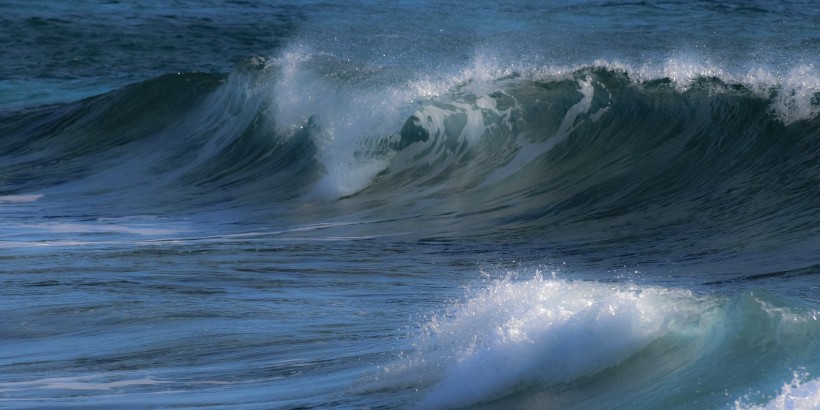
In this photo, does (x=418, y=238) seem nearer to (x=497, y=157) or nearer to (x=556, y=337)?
(x=497, y=157)

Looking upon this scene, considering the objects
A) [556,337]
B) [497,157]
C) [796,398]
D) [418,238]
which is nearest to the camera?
[796,398]

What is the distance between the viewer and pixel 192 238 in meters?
9.87

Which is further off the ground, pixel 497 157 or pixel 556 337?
pixel 556 337

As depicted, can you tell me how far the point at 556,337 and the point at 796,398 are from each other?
3.45ft

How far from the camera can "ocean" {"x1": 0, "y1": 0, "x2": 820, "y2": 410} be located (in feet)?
15.3

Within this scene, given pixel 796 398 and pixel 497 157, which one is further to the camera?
pixel 497 157

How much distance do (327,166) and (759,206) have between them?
4953 millimetres

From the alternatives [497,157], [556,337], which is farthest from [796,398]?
[497,157]

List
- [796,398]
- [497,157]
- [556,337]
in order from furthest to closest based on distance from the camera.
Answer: [497,157] → [556,337] → [796,398]

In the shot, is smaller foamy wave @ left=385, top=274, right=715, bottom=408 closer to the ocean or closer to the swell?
the ocean

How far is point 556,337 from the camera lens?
464cm

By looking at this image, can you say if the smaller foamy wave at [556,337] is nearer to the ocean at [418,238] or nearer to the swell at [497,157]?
the ocean at [418,238]

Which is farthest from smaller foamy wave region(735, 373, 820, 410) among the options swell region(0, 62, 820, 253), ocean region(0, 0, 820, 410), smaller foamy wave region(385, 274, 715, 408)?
swell region(0, 62, 820, 253)

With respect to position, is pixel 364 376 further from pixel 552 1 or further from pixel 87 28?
pixel 552 1
